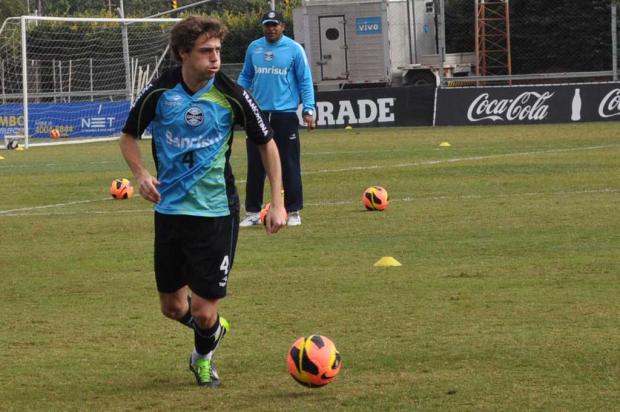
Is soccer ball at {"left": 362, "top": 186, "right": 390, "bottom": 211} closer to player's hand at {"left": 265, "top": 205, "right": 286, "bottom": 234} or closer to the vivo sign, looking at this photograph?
player's hand at {"left": 265, "top": 205, "right": 286, "bottom": 234}

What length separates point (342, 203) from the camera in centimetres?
1644

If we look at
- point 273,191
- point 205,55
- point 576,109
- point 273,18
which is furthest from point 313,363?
point 576,109

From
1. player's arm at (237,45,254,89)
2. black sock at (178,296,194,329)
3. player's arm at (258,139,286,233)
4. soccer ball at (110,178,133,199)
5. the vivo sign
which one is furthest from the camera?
the vivo sign

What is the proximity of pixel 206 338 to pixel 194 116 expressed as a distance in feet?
3.65

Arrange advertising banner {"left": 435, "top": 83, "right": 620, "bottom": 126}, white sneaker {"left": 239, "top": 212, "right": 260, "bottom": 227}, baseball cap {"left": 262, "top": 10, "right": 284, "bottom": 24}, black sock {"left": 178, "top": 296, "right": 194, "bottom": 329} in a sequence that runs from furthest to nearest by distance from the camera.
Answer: advertising banner {"left": 435, "top": 83, "right": 620, "bottom": 126}, white sneaker {"left": 239, "top": 212, "right": 260, "bottom": 227}, baseball cap {"left": 262, "top": 10, "right": 284, "bottom": 24}, black sock {"left": 178, "top": 296, "right": 194, "bottom": 329}

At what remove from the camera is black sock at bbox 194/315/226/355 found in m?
6.82

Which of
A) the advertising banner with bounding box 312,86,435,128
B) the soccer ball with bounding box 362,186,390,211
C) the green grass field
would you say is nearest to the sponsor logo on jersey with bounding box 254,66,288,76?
the green grass field

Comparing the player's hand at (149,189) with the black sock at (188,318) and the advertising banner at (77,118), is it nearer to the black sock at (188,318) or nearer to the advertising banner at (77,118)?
the black sock at (188,318)

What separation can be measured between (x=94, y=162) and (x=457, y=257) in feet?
51.7

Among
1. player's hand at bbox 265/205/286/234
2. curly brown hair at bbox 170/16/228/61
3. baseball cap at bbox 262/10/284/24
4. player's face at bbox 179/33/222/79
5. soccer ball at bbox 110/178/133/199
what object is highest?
baseball cap at bbox 262/10/284/24

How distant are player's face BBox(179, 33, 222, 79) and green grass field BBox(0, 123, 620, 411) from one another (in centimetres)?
157

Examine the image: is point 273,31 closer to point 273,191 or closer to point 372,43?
point 273,191

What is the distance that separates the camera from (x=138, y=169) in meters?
6.82

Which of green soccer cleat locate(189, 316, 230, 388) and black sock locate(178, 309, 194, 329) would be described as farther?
black sock locate(178, 309, 194, 329)
